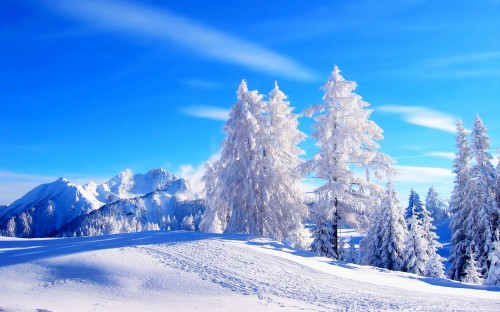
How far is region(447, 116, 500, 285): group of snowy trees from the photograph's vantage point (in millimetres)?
31234

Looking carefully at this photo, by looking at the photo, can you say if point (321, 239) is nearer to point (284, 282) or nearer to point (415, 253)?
point (415, 253)

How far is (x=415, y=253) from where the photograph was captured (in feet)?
113

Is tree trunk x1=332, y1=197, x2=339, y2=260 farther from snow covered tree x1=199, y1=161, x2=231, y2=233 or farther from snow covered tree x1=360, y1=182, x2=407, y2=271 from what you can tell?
snow covered tree x1=360, y1=182, x2=407, y2=271

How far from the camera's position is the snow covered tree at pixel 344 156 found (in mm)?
22438

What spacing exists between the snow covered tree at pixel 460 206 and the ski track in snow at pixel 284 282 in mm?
23709

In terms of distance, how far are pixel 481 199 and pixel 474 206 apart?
4.78ft

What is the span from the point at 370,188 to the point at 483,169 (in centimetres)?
A: 1541

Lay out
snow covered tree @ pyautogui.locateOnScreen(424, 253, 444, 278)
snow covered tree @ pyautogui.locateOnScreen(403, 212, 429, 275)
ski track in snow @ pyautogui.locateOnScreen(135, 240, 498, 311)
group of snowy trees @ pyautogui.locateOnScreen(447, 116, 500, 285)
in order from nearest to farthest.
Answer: ski track in snow @ pyautogui.locateOnScreen(135, 240, 498, 311) → group of snowy trees @ pyautogui.locateOnScreen(447, 116, 500, 285) → snow covered tree @ pyautogui.locateOnScreen(424, 253, 444, 278) → snow covered tree @ pyautogui.locateOnScreen(403, 212, 429, 275)

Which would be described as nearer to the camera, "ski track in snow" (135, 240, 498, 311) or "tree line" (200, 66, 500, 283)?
"ski track in snow" (135, 240, 498, 311)

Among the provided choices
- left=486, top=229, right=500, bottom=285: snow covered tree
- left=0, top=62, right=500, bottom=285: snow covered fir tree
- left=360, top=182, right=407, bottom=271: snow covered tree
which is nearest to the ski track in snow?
left=0, top=62, right=500, bottom=285: snow covered fir tree

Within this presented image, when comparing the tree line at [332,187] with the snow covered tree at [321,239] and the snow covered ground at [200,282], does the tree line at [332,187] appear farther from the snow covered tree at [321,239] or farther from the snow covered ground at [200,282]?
the snow covered ground at [200,282]

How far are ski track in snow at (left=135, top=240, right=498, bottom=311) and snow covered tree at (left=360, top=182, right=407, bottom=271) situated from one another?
2076 centimetres

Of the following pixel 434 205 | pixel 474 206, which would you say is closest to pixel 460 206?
pixel 474 206

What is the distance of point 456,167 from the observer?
3422 centimetres
